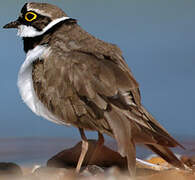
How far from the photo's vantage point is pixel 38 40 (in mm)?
4555

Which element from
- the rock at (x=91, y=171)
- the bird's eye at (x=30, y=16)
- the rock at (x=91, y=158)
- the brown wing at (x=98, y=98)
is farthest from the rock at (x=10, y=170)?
the bird's eye at (x=30, y=16)

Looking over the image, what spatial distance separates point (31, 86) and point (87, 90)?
0.68 metres

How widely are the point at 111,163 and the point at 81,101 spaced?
1404 mm

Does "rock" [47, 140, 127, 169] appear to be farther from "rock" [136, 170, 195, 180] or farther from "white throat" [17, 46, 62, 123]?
"rock" [136, 170, 195, 180]

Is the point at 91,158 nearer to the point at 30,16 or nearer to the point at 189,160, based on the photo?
the point at 189,160

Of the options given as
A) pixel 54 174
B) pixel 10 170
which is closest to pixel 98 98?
pixel 54 174

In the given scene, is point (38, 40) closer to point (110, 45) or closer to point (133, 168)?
point (110, 45)

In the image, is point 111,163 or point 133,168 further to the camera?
point 111,163

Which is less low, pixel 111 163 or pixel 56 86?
pixel 56 86

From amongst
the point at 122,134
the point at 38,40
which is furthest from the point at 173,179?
the point at 38,40

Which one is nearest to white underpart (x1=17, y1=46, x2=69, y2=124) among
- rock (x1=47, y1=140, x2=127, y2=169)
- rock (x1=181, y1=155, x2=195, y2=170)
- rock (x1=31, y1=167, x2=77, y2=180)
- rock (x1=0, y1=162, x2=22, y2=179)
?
rock (x1=31, y1=167, x2=77, y2=180)

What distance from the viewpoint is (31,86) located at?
431cm

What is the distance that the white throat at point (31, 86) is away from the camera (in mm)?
4256

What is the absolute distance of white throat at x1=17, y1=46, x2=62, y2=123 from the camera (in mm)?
4256
